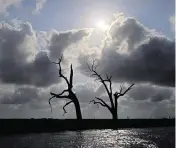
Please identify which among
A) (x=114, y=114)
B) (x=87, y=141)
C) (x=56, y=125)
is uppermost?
(x=114, y=114)

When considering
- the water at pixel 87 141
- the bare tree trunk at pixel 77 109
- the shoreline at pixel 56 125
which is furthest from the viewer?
the bare tree trunk at pixel 77 109

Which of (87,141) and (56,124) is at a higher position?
(56,124)

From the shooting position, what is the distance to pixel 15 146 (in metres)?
18.6

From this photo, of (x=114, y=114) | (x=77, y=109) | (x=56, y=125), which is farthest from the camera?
(x=114, y=114)

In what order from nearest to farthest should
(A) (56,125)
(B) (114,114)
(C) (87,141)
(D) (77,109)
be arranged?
(C) (87,141), (A) (56,125), (D) (77,109), (B) (114,114)

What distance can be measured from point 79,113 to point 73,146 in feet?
81.8

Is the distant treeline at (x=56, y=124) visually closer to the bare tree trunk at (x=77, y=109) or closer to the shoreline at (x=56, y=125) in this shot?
the shoreline at (x=56, y=125)

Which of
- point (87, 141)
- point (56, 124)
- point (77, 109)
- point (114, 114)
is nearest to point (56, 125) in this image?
point (56, 124)

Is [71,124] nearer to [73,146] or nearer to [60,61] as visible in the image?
[60,61]

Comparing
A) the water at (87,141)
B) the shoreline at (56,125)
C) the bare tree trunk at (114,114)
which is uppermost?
the bare tree trunk at (114,114)

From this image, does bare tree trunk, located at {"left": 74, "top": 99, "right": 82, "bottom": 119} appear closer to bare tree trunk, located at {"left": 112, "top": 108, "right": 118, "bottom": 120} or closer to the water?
bare tree trunk, located at {"left": 112, "top": 108, "right": 118, "bottom": 120}

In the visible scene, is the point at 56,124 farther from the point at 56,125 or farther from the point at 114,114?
the point at 114,114

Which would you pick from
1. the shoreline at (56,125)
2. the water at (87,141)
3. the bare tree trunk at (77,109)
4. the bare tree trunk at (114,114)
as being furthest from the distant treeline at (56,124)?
the water at (87,141)

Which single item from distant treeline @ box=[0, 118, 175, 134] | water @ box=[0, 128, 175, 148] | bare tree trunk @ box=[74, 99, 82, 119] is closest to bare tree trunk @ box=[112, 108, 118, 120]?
distant treeline @ box=[0, 118, 175, 134]
